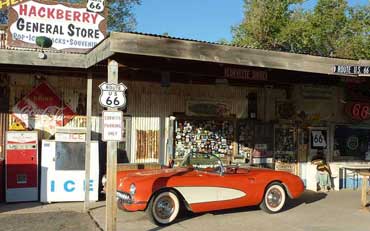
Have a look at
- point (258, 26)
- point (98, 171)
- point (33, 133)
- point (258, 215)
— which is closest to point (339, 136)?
point (258, 215)

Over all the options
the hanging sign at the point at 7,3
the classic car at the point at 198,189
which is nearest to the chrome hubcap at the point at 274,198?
the classic car at the point at 198,189

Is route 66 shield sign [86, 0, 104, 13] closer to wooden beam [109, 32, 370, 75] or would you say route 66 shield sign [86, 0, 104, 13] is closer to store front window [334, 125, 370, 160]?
wooden beam [109, 32, 370, 75]

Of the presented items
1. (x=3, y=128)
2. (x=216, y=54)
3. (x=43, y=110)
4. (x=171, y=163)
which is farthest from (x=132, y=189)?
(x=3, y=128)

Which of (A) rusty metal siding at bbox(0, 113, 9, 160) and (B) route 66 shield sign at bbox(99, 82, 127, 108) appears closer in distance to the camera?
(B) route 66 shield sign at bbox(99, 82, 127, 108)

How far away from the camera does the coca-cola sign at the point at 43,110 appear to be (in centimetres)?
1219

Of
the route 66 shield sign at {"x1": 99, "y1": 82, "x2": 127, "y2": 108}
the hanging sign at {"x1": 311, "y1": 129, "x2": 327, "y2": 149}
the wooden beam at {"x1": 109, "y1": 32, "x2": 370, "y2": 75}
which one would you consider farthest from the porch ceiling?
the hanging sign at {"x1": 311, "y1": 129, "x2": 327, "y2": 149}

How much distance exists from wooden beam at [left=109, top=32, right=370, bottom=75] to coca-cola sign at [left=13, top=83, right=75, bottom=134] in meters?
4.66

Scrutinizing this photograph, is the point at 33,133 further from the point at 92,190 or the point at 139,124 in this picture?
the point at 139,124

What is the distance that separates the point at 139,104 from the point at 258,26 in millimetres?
18986

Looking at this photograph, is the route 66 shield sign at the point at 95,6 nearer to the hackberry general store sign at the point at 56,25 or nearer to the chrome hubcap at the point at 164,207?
the hackberry general store sign at the point at 56,25

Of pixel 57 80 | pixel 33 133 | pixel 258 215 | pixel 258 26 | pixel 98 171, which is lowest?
pixel 258 215

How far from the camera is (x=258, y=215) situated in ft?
35.0

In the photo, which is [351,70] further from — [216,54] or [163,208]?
[163,208]

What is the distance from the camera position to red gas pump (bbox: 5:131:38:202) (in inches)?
453
